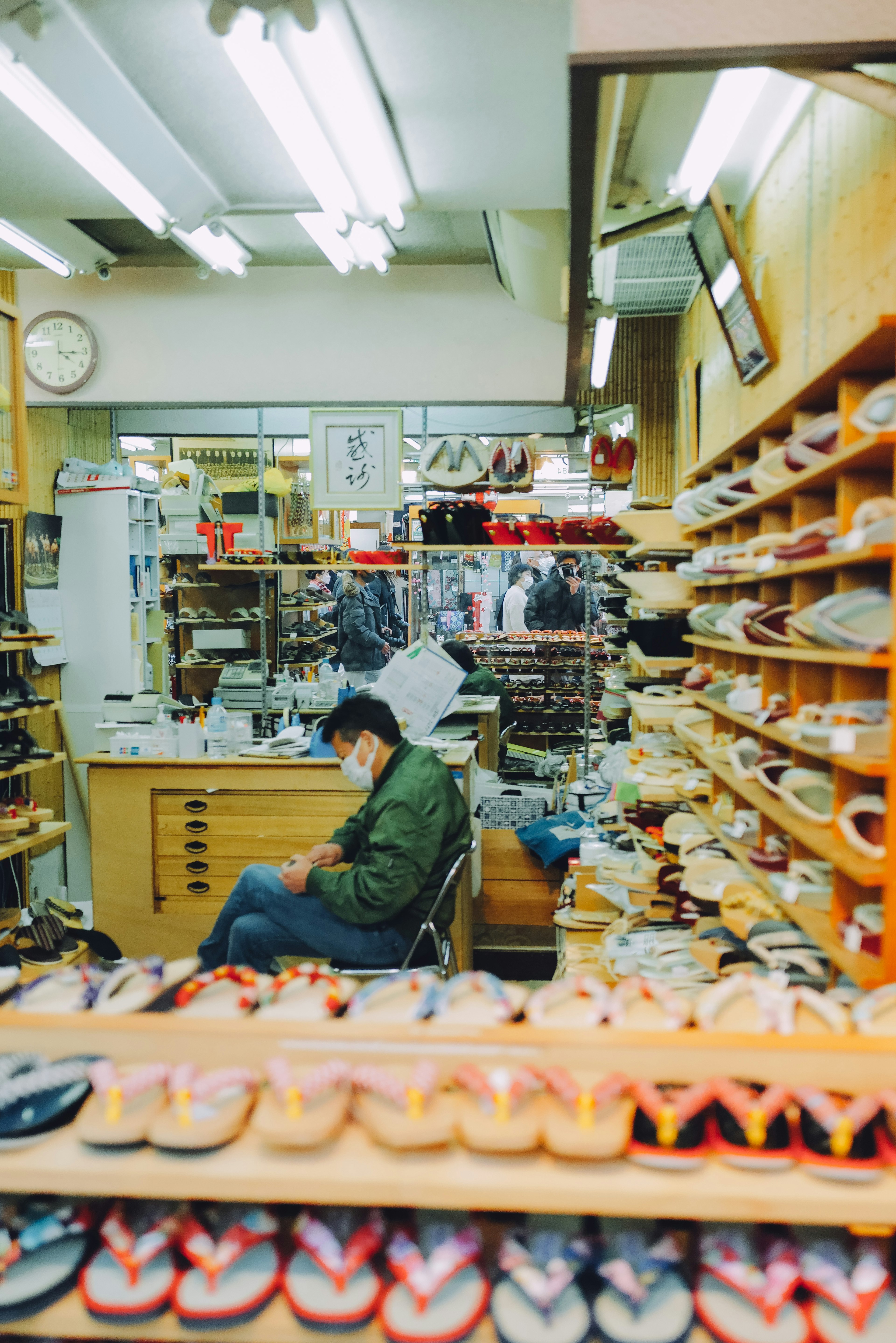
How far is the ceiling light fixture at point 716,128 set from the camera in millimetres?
2336

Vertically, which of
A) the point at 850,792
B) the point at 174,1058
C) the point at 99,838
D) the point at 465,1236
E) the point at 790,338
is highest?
the point at 790,338

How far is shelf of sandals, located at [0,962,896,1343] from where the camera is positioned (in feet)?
4.31

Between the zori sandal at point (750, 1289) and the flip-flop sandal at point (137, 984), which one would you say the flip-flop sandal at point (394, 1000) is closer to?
the flip-flop sandal at point (137, 984)

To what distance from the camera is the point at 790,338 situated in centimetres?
346

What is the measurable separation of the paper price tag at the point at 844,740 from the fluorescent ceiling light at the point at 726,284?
2354mm

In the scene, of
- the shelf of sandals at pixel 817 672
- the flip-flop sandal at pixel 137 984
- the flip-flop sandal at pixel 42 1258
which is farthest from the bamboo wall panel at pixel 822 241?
the flip-flop sandal at pixel 42 1258

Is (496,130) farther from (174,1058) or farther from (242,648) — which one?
(242,648)

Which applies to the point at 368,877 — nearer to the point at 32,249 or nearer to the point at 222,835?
the point at 222,835

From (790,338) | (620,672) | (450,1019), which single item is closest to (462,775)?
(620,672)

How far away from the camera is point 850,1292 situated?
1.29 meters

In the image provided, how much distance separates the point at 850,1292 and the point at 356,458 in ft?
17.5

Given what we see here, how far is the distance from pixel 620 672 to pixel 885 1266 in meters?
4.44

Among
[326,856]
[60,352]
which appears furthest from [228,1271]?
[60,352]

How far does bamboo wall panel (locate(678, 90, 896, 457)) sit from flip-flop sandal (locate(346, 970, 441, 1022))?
148 centimetres
